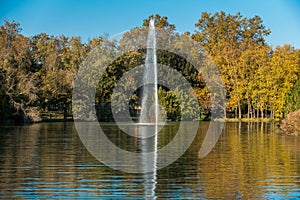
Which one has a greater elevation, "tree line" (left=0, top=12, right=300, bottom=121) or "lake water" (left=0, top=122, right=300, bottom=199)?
"tree line" (left=0, top=12, right=300, bottom=121)

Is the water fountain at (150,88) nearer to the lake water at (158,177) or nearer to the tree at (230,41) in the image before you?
the tree at (230,41)

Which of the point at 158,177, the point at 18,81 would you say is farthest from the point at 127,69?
the point at 158,177

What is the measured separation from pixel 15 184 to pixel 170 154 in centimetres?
913

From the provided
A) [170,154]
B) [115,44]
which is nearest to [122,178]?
[170,154]

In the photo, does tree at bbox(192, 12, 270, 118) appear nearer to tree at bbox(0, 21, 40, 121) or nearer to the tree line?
the tree line

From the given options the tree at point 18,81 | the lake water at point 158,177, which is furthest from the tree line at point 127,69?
the lake water at point 158,177

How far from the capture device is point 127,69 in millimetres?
64875

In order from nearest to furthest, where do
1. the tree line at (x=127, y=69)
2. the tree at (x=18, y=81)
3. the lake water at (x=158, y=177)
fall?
1. the lake water at (x=158, y=177)
2. the tree at (x=18, y=81)
3. the tree line at (x=127, y=69)

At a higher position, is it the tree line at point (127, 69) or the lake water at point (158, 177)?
the tree line at point (127, 69)

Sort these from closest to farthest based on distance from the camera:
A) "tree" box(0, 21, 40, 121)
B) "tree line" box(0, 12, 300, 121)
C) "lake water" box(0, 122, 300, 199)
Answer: "lake water" box(0, 122, 300, 199), "tree" box(0, 21, 40, 121), "tree line" box(0, 12, 300, 121)

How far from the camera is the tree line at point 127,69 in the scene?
186 feet

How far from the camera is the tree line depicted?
56.6 meters

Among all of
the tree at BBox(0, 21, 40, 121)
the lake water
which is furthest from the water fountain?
the lake water

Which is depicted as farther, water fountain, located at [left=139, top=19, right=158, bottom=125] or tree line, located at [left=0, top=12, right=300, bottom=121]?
tree line, located at [left=0, top=12, right=300, bottom=121]
